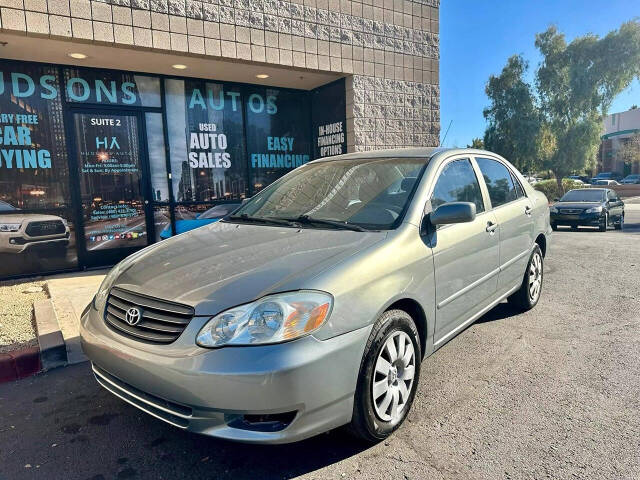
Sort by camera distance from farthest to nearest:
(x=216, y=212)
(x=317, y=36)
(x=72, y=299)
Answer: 1. (x=216, y=212)
2. (x=317, y=36)
3. (x=72, y=299)

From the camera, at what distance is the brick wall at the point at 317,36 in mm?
5781

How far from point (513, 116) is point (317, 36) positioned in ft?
80.7

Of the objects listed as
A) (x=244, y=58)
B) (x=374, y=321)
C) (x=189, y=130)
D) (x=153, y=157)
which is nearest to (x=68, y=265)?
(x=153, y=157)

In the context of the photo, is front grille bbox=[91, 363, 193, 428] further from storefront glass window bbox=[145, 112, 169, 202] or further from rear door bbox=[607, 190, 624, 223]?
rear door bbox=[607, 190, 624, 223]

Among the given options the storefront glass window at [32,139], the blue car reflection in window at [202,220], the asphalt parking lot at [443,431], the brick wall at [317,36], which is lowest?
the asphalt parking lot at [443,431]

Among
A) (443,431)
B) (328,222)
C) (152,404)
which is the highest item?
(328,222)

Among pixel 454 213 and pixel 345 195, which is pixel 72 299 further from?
pixel 454 213

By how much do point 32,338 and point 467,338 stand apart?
4046 mm

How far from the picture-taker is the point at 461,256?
333 cm

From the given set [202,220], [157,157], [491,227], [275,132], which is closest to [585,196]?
[275,132]

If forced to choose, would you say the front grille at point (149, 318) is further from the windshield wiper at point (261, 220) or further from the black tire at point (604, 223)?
the black tire at point (604, 223)

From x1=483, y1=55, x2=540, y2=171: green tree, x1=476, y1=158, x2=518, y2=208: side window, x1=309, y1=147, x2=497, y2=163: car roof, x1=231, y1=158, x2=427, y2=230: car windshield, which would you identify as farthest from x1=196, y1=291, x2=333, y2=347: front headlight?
x1=483, y1=55, x2=540, y2=171: green tree

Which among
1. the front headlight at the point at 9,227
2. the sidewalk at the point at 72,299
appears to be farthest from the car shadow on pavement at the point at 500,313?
the front headlight at the point at 9,227

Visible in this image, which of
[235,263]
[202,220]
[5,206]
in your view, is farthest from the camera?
[202,220]
